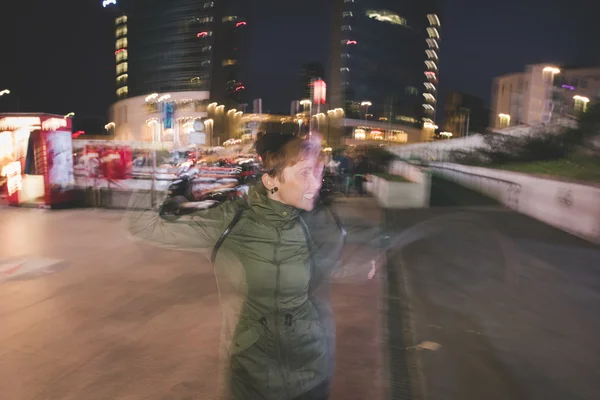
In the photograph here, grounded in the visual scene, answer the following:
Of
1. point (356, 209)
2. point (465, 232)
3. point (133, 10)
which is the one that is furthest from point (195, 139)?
point (133, 10)

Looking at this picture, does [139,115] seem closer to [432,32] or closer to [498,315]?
[432,32]

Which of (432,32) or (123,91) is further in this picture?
(432,32)

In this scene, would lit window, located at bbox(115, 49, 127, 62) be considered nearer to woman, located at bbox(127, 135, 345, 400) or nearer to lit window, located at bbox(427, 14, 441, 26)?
lit window, located at bbox(427, 14, 441, 26)

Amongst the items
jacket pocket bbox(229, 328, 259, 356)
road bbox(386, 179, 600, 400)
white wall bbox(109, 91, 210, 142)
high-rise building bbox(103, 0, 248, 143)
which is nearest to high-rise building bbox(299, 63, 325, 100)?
high-rise building bbox(103, 0, 248, 143)

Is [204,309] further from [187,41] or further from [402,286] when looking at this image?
[187,41]

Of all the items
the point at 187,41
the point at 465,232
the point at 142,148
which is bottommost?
the point at 465,232

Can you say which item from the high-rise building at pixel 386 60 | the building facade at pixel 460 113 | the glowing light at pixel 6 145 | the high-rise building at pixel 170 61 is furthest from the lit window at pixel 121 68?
the glowing light at pixel 6 145

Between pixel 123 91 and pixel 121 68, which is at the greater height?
pixel 121 68

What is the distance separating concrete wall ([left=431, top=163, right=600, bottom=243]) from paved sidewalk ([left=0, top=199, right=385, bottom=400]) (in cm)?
608

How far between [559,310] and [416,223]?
257 inches

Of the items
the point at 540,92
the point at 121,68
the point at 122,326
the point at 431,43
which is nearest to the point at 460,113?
the point at 431,43

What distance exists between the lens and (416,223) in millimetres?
12062

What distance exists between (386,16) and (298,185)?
131926 mm

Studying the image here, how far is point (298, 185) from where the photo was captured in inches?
82.2
